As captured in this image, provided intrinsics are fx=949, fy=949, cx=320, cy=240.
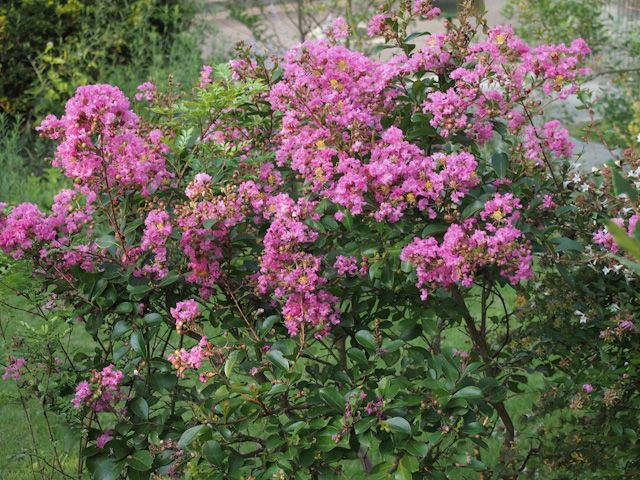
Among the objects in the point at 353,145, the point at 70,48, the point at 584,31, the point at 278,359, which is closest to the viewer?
the point at 278,359

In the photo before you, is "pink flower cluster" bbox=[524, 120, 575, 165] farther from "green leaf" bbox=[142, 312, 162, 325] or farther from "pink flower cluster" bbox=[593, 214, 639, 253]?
"green leaf" bbox=[142, 312, 162, 325]

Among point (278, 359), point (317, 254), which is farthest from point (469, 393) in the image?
point (317, 254)

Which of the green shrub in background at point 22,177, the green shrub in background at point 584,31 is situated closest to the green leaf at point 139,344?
the green shrub in background at point 22,177

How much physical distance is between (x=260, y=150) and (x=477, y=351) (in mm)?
943

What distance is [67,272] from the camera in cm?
259

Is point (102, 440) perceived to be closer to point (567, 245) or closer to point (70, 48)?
point (567, 245)

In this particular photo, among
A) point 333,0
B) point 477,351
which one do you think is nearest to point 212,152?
point 477,351

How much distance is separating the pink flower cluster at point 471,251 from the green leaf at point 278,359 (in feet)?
1.25

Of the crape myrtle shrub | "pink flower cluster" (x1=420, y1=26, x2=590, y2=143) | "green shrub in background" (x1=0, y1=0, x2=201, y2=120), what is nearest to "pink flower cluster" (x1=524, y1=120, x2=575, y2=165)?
the crape myrtle shrub

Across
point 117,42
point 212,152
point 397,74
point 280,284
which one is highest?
point 397,74

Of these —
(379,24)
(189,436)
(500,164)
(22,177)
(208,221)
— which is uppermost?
(379,24)

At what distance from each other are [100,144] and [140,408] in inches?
27.1

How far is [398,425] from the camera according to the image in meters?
2.16

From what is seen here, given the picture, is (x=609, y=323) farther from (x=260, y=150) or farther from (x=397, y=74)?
(x=260, y=150)
